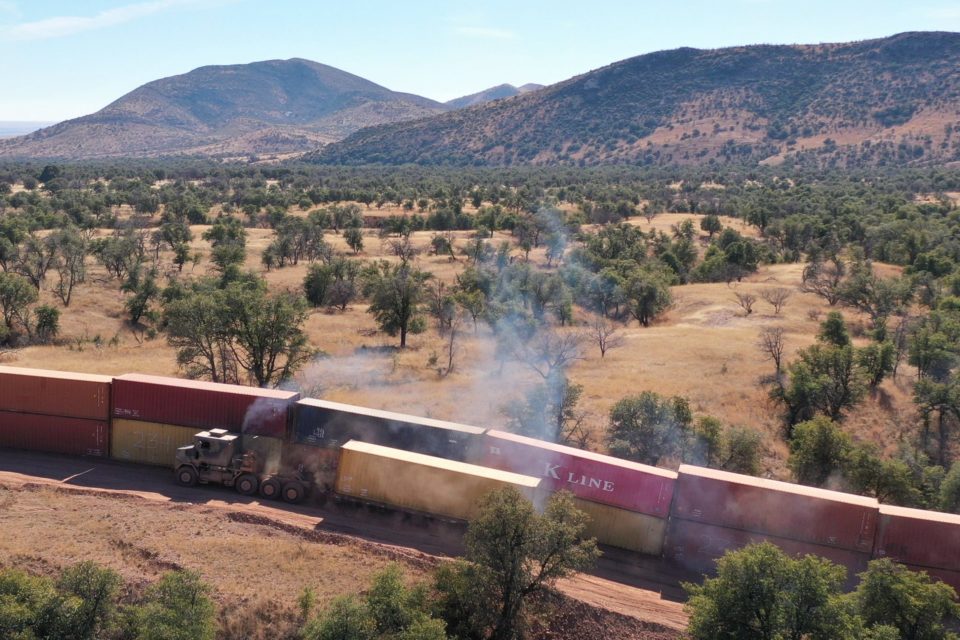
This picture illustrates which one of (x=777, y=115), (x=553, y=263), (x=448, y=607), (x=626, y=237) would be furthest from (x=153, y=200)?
(x=777, y=115)

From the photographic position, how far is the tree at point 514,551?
20.3 m

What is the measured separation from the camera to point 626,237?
8088 centimetres

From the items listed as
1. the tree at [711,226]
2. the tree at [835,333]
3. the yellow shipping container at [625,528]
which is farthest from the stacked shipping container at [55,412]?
the tree at [711,226]

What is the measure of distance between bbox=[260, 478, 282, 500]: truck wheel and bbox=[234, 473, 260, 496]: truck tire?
29cm

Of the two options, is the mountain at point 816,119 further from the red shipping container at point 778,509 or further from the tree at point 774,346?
the red shipping container at point 778,509

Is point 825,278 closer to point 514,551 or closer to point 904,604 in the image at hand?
point 904,604

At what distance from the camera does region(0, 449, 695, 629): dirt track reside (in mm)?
23156

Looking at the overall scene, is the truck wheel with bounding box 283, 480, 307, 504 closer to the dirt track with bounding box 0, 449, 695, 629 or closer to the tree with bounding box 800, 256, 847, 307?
the dirt track with bounding box 0, 449, 695, 629

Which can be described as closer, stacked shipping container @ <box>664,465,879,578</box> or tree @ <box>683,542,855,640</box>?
tree @ <box>683,542,855,640</box>

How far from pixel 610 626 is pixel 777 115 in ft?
612

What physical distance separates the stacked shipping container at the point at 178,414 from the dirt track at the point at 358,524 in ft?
3.35

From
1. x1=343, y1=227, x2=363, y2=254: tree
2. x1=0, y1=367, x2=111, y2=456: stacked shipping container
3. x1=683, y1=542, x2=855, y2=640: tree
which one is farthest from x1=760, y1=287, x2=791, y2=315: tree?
x1=0, y1=367, x2=111, y2=456: stacked shipping container

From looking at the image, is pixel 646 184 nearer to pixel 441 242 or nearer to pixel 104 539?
pixel 441 242

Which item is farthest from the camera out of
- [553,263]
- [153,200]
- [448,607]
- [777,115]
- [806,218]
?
[777,115]
